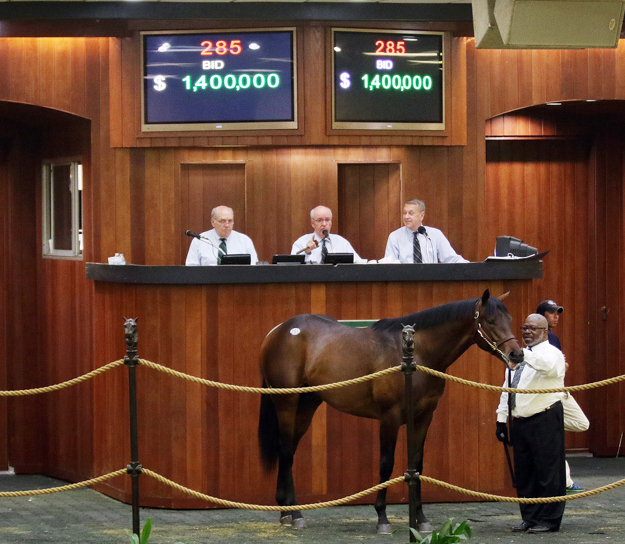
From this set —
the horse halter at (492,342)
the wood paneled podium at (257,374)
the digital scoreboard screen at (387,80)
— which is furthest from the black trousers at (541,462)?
the digital scoreboard screen at (387,80)

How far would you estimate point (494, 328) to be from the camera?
7.20 metres

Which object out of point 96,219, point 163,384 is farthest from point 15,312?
point 163,384

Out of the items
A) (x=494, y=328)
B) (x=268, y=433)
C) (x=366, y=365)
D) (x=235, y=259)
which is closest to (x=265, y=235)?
(x=235, y=259)

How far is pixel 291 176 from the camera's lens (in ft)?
31.8

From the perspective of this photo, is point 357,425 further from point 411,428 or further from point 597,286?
point 597,286

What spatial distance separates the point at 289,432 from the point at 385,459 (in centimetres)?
69

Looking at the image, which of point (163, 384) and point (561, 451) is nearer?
point (561, 451)

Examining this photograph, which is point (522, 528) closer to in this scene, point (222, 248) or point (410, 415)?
point (410, 415)

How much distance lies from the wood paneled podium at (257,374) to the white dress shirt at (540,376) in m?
1.13

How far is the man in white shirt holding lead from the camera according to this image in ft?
29.9

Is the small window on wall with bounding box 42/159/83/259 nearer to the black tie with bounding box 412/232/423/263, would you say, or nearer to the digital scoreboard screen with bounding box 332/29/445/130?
the digital scoreboard screen with bounding box 332/29/445/130

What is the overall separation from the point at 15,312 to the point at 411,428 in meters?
4.90

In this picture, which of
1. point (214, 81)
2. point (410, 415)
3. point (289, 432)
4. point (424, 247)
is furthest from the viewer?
point (424, 247)

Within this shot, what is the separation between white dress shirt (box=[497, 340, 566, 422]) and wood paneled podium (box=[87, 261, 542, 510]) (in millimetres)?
1125
